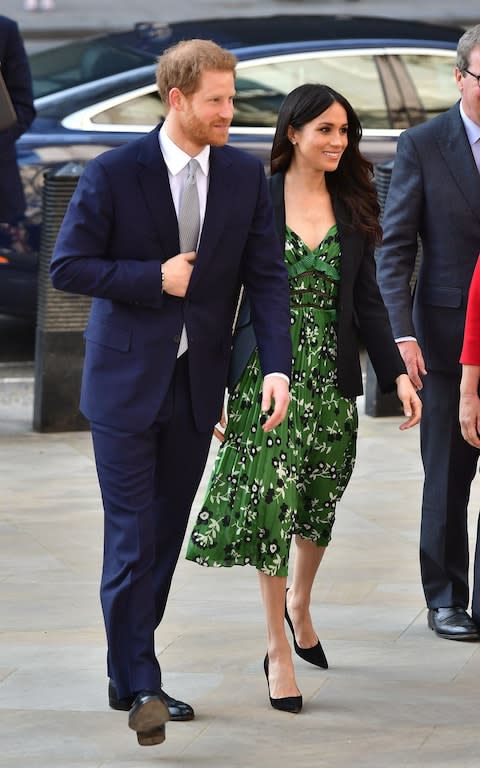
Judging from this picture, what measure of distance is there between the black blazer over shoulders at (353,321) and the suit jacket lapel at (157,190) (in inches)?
20.5

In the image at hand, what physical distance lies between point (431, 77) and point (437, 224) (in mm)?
5021

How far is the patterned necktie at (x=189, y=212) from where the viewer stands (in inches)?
181

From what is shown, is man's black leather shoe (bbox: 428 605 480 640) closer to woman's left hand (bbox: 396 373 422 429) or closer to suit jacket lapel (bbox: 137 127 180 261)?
woman's left hand (bbox: 396 373 422 429)

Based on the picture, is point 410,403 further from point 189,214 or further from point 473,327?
Answer: point 189,214

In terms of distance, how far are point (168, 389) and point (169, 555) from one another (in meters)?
0.50

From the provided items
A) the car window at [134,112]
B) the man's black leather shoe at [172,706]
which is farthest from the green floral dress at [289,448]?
the car window at [134,112]

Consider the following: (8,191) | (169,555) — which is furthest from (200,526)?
(8,191)

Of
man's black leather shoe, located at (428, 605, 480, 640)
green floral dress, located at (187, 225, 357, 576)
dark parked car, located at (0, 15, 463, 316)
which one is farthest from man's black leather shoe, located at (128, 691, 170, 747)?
dark parked car, located at (0, 15, 463, 316)

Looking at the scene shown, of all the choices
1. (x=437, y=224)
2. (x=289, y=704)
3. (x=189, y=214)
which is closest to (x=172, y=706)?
(x=289, y=704)

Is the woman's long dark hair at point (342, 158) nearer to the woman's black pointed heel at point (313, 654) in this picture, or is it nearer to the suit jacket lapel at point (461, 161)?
the suit jacket lapel at point (461, 161)

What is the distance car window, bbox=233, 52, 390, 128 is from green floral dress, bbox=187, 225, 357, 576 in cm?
497

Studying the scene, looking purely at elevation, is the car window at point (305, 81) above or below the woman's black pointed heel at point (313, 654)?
above

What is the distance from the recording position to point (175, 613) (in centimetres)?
584

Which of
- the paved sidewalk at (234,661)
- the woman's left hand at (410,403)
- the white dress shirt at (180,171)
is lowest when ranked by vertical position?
the paved sidewalk at (234,661)
